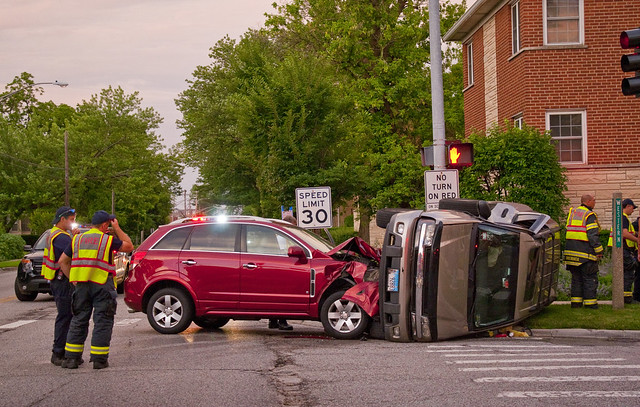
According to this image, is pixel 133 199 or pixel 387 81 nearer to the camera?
pixel 387 81

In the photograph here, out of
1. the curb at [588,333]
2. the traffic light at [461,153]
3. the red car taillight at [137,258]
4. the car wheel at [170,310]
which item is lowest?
the curb at [588,333]

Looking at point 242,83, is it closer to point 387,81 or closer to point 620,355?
point 387,81

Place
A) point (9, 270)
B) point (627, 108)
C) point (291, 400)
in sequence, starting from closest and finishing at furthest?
point (291, 400) < point (627, 108) < point (9, 270)

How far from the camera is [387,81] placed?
37.2 m

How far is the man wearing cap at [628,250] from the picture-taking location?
1457 cm

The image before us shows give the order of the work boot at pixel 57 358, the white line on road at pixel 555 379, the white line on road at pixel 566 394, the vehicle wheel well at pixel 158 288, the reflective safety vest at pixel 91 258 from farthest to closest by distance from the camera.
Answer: the vehicle wheel well at pixel 158 288, the work boot at pixel 57 358, the reflective safety vest at pixel 91 258, the white line on road at pixel 555 379, the white line on road at pixel 566 394

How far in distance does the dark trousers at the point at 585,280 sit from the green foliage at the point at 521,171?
6.51 m

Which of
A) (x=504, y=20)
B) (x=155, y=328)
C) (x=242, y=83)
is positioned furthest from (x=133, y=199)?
(x=155, y=328)

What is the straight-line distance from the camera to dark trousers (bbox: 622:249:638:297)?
14734 mm

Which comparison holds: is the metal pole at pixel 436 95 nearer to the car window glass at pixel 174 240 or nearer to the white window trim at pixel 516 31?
the car window glass at pixel 174 240

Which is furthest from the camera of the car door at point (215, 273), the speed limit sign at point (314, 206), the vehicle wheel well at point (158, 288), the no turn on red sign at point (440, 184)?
the speed limit sign at point (314, 206)

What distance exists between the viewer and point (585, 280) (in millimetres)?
13625

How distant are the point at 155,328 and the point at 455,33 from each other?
19.2 m

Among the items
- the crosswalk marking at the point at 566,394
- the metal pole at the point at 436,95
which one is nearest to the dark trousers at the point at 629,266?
the metal pole at the point at 436,95
